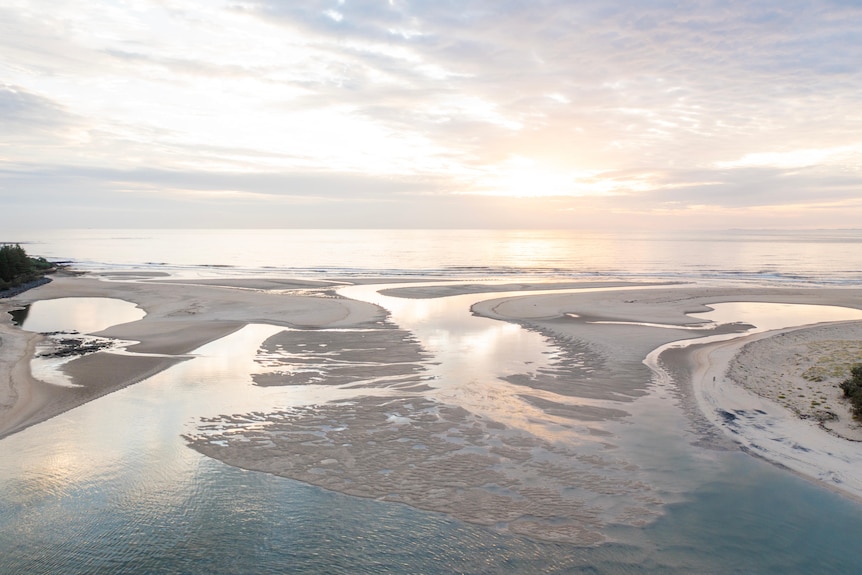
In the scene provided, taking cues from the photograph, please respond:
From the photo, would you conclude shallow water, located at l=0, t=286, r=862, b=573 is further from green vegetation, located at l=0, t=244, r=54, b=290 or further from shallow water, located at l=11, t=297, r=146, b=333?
green vegetation, located at l=0, t=244, r=54, b=290

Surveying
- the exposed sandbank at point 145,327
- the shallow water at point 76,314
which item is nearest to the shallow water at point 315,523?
the exposed sandbank at point 145,327

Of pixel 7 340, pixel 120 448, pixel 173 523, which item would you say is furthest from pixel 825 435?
pixel 7 340

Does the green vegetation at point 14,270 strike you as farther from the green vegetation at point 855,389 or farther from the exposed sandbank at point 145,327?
the green vegetation at point 855,389

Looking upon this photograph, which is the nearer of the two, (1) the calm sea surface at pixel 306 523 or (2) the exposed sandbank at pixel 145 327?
(1) the calm sea surface at pixel 306 523

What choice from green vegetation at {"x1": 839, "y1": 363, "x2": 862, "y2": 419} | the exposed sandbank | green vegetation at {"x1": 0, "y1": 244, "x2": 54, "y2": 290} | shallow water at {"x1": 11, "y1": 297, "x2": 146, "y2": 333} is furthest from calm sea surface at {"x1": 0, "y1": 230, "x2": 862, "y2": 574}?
green vegetation at {"x1": 0, "y1": 244, "x2": 54, "y2": 290}

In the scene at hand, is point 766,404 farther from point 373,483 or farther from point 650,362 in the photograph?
point 373,483

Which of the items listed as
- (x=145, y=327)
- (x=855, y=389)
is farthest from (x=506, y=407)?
(x=145, y=327)
